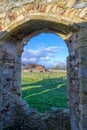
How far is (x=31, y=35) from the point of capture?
249 inches

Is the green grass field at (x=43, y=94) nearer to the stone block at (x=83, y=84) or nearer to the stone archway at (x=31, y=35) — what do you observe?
the stone archway at (x=31, y=35)

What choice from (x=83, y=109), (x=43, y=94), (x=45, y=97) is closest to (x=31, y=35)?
(x=83, y=109)

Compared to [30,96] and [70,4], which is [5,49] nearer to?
[70,4]

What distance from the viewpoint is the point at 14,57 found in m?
6.14

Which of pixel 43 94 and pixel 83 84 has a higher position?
pixel 83 84

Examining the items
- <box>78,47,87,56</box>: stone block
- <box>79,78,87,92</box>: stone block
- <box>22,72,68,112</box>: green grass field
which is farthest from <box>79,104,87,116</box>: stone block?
<box>22,72,68,112</box>: green grass field

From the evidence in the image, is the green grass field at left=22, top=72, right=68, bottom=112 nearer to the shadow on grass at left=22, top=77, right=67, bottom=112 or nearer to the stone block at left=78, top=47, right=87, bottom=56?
the shadow on grass at left=22, top=77, right=67, bottom=112

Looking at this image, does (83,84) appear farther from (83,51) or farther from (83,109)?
(83,51)

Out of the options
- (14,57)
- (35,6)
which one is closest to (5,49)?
(14,57)

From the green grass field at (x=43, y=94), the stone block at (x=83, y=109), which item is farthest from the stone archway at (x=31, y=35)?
the green grass field at (x=43, y=94)

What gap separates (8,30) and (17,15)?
387 mm

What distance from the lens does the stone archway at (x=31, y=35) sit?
4.32 m

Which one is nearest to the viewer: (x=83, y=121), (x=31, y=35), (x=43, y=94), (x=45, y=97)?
(x=83, y=121)

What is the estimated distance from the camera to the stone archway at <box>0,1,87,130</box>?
4.32m
